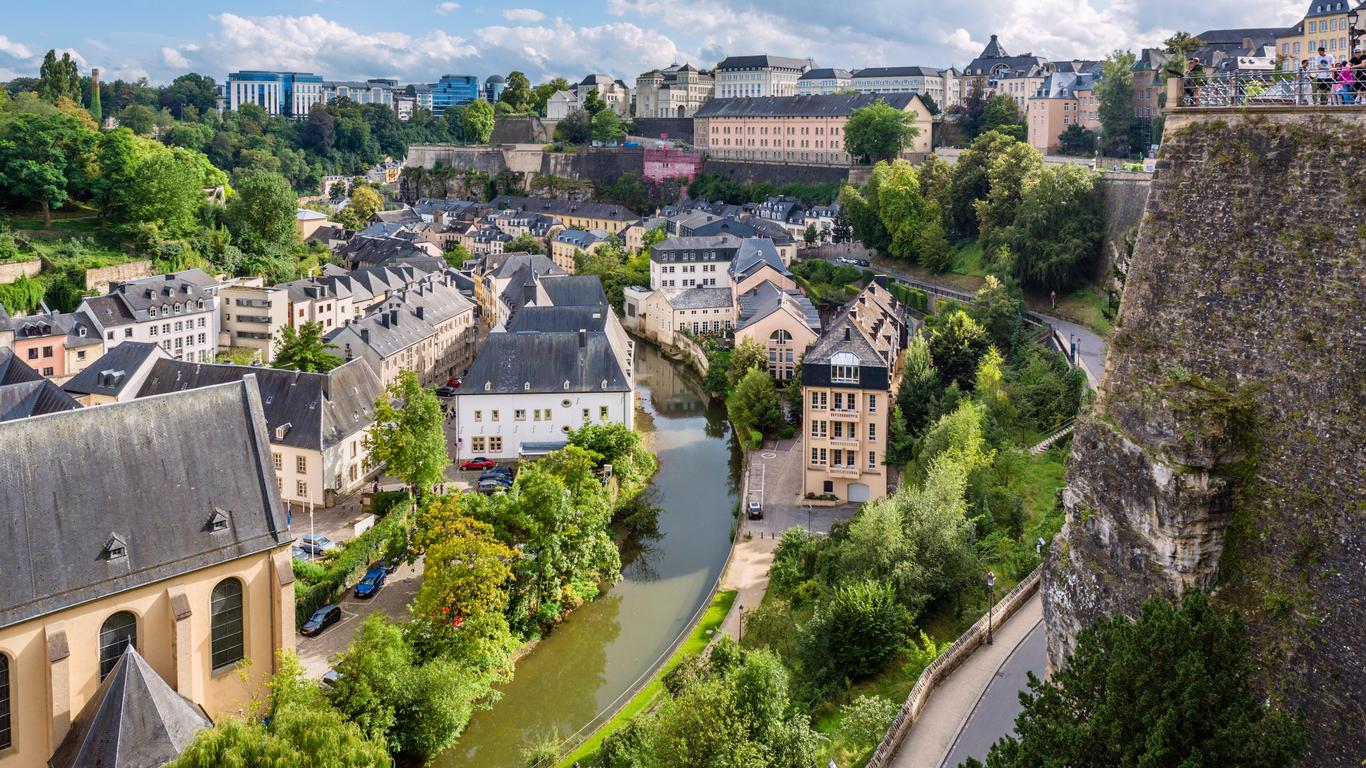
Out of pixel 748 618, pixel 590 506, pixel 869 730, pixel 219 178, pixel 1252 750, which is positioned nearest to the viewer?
pixel 1252 750

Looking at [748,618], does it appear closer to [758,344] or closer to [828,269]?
[758,344]

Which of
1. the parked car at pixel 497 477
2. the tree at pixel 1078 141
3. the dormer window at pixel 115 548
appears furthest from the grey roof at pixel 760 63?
the dormer window at pixel 115 548

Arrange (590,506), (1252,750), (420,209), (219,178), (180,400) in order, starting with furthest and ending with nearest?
(420,209), (219,178), (590,506), (180,400), (1252,750)

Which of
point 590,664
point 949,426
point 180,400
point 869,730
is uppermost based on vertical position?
point 180,400

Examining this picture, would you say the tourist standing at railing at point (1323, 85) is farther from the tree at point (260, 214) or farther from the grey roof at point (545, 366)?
the tree at point (260, 214)

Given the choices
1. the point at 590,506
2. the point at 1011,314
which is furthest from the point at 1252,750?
the point at 1011,314

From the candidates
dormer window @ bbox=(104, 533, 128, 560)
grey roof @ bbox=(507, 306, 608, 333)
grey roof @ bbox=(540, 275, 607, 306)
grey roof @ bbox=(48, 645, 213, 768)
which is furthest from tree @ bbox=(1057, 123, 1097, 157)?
grey roof @ bbox=(48, 645, 213, 768)

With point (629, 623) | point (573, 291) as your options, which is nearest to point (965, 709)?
point (629, 623)
